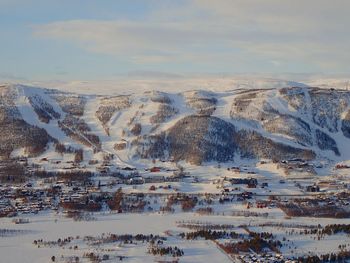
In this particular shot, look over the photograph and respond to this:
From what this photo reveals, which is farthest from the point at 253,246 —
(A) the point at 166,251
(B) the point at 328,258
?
(A) the point at 166,251

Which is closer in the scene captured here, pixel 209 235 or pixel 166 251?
pixel 166 251

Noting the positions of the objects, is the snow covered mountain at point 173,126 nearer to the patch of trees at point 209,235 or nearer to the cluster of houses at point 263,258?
the patch of trees at point 209,235

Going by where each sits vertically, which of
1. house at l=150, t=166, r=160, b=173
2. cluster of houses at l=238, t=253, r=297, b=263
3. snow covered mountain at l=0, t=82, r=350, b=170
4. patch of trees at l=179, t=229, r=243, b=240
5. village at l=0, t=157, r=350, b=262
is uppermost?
snow covered mountain at l=0, t=82, r=350, b=170

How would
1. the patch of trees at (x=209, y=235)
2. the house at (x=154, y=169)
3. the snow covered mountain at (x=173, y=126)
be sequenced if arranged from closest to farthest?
the patch of trees at (x=209, y=235) < the house at (x=154, y=169) < the snow covered mountain at (x=173, y=126)

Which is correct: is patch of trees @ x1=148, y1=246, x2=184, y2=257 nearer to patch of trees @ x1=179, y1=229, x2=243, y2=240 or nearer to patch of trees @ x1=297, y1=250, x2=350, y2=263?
patch of trees @ x1=179, y1=229, x2=243, y2=240

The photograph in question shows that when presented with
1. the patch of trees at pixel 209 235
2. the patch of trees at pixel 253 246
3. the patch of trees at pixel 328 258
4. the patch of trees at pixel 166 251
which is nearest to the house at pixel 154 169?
the patch of trees at pixel 209 235

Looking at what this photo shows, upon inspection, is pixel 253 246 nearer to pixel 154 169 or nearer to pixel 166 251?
pixel 166 251

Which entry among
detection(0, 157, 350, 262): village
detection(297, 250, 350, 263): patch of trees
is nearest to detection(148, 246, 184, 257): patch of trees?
detection(0, 157, 350, 262): village

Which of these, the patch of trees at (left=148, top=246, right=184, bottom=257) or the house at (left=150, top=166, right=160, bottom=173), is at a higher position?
the house at (left=150, top=166, right=160, bottom=173)
